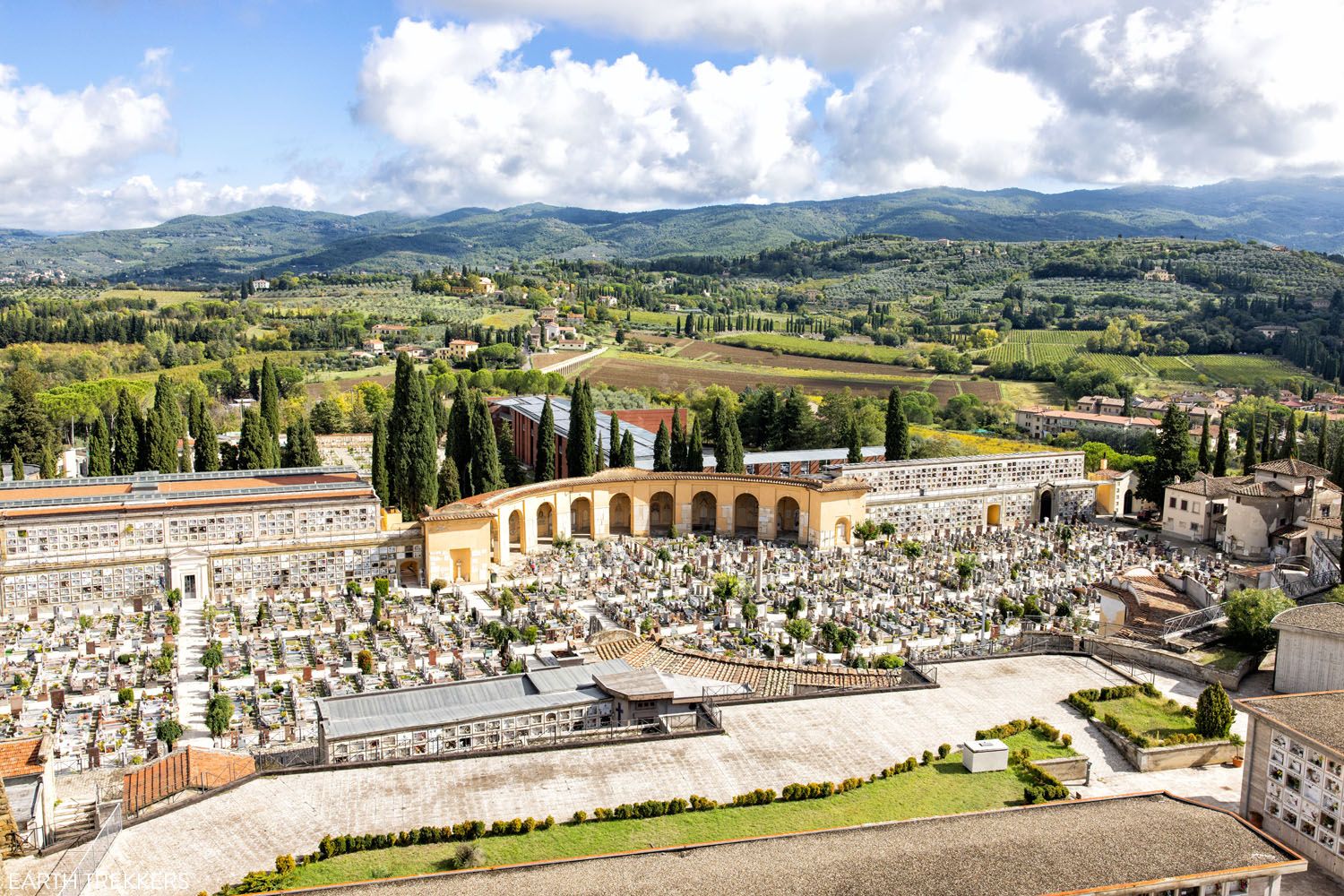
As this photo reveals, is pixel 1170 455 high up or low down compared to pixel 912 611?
up

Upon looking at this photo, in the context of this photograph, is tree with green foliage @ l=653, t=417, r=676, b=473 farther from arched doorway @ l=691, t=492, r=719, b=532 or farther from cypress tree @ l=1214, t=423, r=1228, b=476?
cypress tree @ l=1214, t=423, r=1228, b=476

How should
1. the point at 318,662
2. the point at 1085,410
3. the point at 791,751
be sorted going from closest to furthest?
the point at 791,751 → the point at 318,662 → the point at 1085,410

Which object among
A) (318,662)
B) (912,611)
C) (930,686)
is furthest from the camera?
(912,611)

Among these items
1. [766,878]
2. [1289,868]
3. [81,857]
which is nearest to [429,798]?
[81,857]

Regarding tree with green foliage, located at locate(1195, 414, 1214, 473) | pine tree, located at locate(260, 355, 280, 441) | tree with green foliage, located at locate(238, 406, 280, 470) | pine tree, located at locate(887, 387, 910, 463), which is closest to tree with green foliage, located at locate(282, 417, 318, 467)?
tree with green foliage, located at locate(238, 406, 280, 470)

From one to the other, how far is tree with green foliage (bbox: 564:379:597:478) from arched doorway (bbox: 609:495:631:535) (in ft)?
6.03

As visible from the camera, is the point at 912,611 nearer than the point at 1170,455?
Yes

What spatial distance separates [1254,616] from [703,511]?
23536 mm

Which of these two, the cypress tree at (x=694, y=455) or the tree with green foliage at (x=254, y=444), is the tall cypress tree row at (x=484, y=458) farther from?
the tree with green foliage at (x=254, y=444)

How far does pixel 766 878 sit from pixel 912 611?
2108cm

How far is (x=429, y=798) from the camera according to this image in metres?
17.1

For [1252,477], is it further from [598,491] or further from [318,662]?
[318,662]

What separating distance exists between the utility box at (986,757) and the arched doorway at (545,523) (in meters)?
26.8

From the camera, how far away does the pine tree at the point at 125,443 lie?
4609 centimetres
